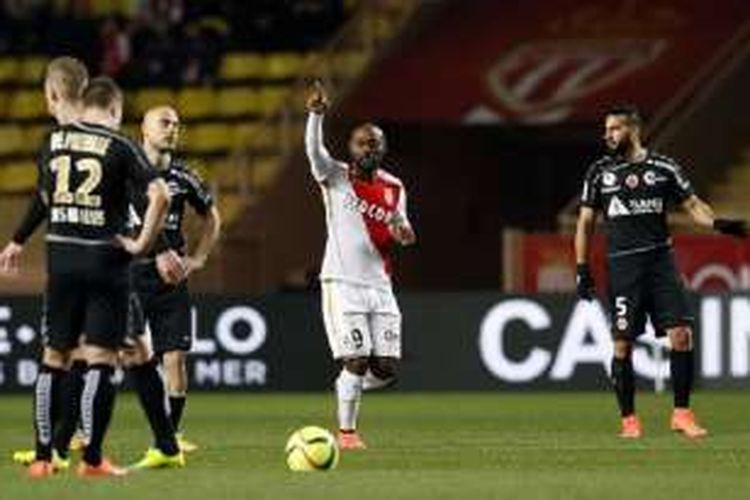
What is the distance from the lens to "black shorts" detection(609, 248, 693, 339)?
17.9 metres

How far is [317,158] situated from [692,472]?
3.71 m

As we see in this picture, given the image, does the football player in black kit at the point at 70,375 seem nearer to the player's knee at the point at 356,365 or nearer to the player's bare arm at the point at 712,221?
the player's knee at the point at 356,365

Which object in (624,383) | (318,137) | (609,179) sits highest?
(318,137)

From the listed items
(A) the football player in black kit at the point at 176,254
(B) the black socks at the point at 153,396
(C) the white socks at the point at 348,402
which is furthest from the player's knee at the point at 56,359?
(C) the white socks at the point at 348,402

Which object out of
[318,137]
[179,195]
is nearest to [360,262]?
[318,137]

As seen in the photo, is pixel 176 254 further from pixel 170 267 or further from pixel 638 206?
pixel 638 206

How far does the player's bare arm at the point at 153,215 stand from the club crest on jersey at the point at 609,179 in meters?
4.91

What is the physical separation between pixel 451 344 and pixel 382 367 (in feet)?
25.8

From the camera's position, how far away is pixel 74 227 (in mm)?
13656

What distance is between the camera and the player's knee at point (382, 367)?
17328mm

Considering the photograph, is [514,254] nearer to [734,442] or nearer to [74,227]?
[734,442]

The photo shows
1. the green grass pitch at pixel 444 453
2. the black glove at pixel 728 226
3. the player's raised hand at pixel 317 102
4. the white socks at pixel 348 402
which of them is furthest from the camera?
the black glove at pixel 728 226

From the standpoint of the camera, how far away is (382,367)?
17.3m

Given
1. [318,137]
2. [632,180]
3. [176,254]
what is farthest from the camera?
[632,180]
